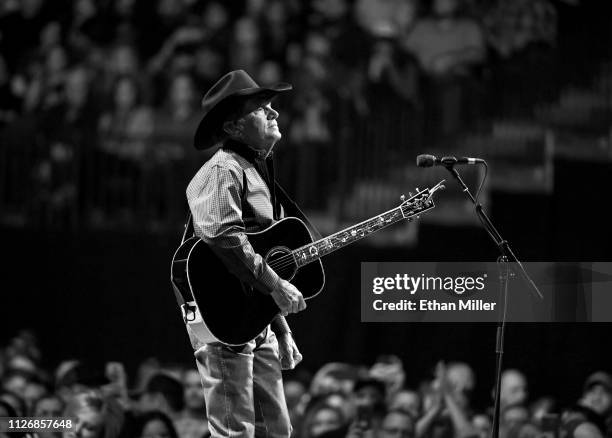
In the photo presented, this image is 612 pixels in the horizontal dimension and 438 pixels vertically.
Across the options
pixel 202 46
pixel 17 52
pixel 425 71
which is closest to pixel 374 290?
pixel 425 71

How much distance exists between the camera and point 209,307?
4121mm

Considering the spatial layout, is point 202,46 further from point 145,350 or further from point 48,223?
point 145,350

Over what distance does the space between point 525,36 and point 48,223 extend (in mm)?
4183

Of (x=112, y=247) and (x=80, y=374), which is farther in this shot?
(x=112, y=247)

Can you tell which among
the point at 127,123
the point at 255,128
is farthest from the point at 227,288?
the point at 127,123

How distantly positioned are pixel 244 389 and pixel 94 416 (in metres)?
2.77

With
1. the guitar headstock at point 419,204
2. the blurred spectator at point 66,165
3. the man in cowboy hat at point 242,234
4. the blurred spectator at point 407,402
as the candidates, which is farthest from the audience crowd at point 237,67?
the man in cowboy hat at point 242,234

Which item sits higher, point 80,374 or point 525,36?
point 525,36

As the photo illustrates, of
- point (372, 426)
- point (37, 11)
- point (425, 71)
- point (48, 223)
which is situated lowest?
point (372, 426)

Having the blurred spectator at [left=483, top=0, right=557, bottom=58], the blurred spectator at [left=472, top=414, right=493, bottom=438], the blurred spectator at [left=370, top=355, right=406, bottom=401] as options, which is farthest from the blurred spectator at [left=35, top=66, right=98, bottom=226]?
the blurred spectator at [left=472, top=414, right=493, bottom=438]

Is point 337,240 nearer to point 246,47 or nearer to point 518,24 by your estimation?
point 518,24

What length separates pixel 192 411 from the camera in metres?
7.77

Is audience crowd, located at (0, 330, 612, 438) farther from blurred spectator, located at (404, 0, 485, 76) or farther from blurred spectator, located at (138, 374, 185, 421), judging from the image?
blurred spectator, located at (404, 0, 485, 76)

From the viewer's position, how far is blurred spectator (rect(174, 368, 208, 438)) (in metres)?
7.30
